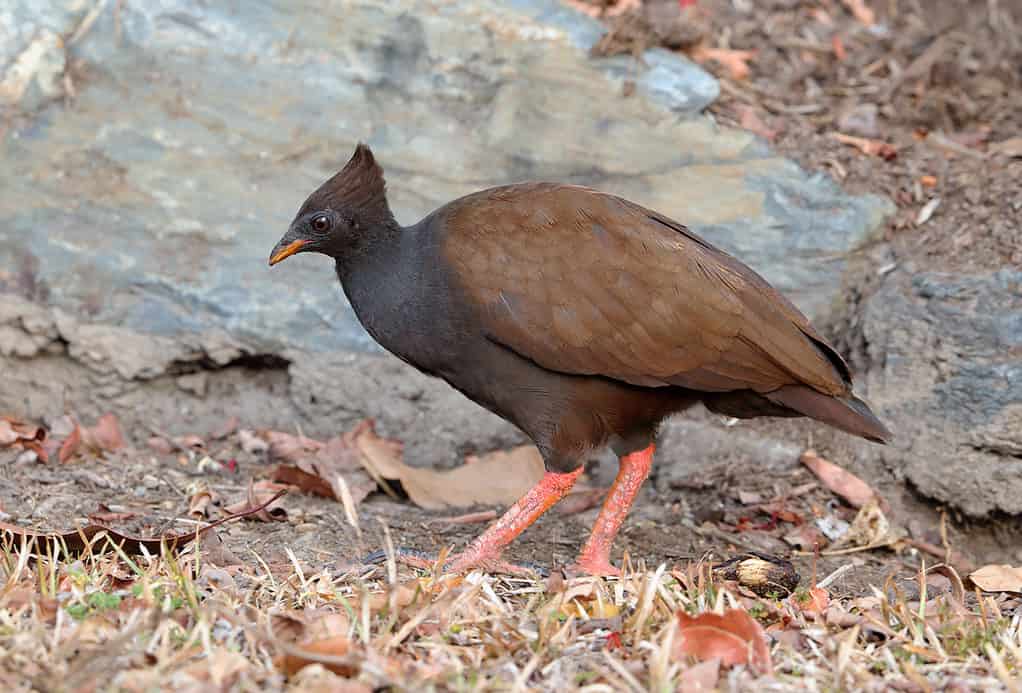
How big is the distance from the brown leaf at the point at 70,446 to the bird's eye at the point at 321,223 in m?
1.84

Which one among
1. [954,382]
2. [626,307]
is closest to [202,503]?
[626,307]

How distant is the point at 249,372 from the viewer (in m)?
7.04

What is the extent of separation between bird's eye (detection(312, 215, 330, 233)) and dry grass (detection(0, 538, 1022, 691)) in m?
1.56

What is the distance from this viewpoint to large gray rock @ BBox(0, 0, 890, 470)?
22.5 ft

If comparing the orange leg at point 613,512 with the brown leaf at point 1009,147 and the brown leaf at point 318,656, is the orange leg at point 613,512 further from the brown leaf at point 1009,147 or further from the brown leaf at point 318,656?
the brown leaf at point 1009,147

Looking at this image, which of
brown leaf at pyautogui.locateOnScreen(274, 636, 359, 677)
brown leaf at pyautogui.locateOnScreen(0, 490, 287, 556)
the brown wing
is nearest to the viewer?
brown leaf at pyautogui.locateOnScreen(274, 636, 359, 677)

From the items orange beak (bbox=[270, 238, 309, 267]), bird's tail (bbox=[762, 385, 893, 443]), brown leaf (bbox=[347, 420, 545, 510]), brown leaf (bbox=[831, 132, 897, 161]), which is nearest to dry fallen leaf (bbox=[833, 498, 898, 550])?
bird's tail (bbox=[762, 385, 893, 443])

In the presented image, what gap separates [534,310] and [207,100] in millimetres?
3242

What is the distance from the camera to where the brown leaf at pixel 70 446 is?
6082mm

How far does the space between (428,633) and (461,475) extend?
8.92 ft

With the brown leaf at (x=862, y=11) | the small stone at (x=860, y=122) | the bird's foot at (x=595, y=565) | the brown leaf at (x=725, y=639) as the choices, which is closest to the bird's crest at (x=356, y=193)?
the bird's foot at (x=595, y=565)

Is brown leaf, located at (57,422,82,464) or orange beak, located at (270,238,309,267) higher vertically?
orange beak, located at (270,238,309,267)

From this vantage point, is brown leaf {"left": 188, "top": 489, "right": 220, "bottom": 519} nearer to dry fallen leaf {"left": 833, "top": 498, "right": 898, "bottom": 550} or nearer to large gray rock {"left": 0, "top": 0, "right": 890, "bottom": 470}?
large gray rock {"left": 0, "top": 0, "right": 890, "bottom": 470}

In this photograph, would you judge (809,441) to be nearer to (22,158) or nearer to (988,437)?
(988,437)
